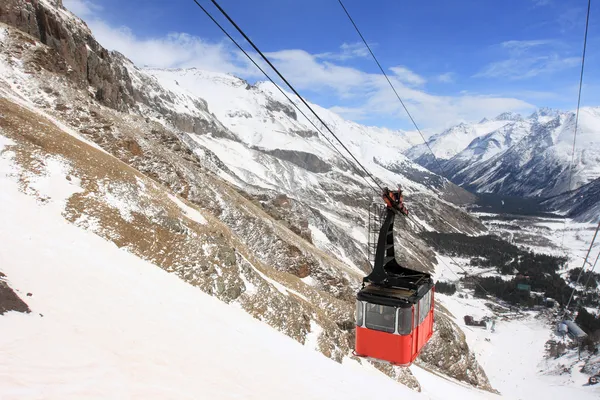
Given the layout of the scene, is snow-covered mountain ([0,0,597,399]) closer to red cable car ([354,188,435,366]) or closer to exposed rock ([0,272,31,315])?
exposed rock ([0,272,31,315])

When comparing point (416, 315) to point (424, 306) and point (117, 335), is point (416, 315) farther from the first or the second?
point (117, 335)

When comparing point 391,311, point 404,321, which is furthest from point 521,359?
point 391,311

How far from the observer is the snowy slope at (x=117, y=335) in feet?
30.8

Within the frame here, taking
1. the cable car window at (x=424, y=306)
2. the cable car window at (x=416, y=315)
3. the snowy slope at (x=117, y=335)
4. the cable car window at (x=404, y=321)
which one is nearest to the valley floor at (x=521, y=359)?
the cable car window at (x=424, y=306)

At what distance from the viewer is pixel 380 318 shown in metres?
17.1

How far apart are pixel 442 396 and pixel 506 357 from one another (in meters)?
A: 74.2

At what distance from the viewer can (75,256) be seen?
16.2m

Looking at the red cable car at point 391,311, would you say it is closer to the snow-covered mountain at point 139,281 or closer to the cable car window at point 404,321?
the cable car window at point 404,321

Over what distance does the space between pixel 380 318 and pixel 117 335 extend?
10609 mm


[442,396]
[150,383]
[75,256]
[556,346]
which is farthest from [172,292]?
[556,346]

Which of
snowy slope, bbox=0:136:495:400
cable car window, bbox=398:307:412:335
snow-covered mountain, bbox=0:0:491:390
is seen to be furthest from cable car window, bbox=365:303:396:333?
snow-covered mountain, bbox=0:0:491:390

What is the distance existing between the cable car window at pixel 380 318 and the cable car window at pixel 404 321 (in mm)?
255

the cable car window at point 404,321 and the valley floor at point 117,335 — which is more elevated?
the cable car window at point 404,321

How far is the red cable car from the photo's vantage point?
16641 millimetres
